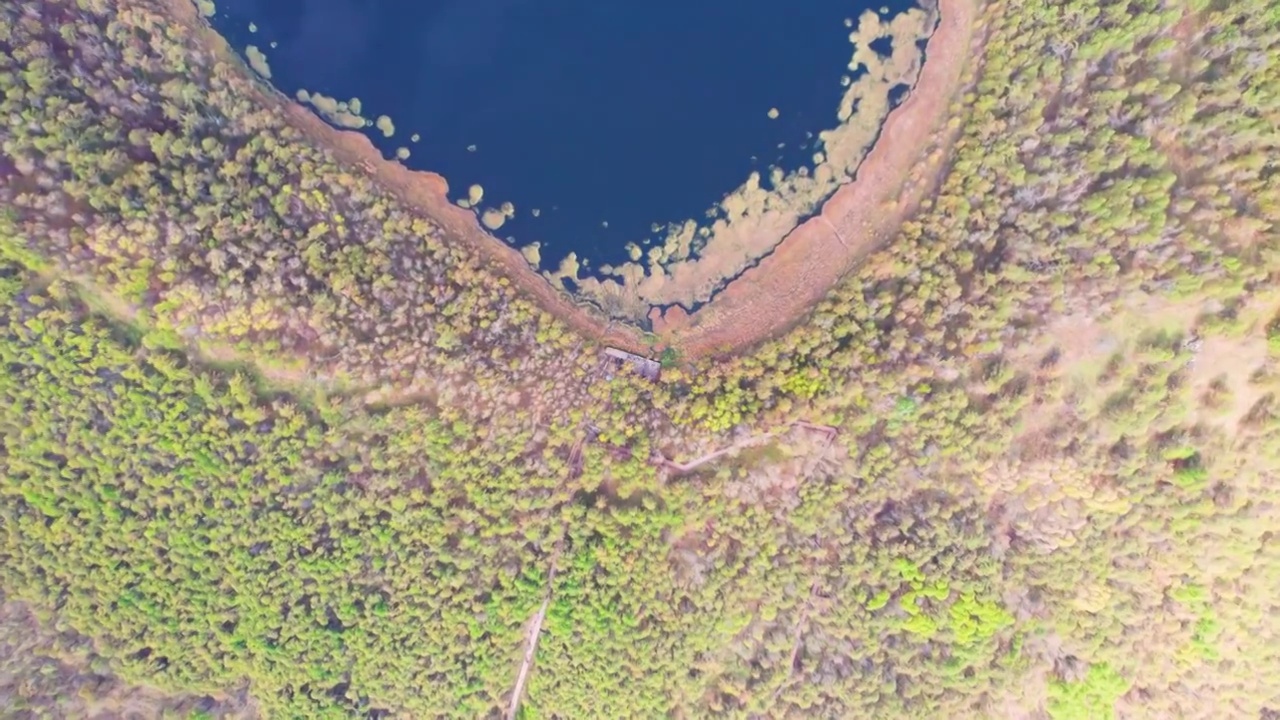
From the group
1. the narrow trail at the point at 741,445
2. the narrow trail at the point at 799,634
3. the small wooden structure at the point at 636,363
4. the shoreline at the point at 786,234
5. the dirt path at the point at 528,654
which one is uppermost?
the shoreline at the point at 786,234

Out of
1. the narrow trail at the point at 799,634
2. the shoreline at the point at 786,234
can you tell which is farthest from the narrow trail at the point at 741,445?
the narrow trail at the point at 799,634

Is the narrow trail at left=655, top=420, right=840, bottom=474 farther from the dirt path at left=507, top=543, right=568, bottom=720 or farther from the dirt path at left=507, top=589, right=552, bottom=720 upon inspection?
the dirt path at left=507, top=589, right=552, bottom=720

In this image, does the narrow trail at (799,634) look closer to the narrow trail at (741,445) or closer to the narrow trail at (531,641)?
the narrow trail at (741,445)

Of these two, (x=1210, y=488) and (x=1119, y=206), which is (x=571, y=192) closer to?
(x=1119, y=206)

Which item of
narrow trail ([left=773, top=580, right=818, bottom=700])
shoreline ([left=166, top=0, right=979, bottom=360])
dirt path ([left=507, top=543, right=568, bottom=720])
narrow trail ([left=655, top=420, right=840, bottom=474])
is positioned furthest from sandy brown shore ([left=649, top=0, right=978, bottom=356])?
dirt path ([left=507, top=543, right=568, bottom=720])

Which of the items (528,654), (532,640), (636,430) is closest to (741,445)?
(636,430)

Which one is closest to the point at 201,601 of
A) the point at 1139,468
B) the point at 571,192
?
the point at 571,192

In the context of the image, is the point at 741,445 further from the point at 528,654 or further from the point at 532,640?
the point at 528,654
